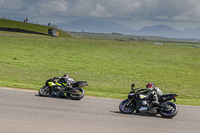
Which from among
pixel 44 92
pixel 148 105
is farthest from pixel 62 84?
pixel 148 105

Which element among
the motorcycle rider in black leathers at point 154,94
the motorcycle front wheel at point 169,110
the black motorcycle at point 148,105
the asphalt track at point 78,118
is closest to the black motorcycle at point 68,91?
the asphalt track at point 78,118

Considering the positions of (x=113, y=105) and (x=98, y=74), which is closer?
(x=113, y=105)

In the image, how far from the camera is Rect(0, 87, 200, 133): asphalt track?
10172 mm

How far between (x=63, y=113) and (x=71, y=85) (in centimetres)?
432

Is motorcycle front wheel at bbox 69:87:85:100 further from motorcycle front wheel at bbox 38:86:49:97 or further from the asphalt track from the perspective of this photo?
motorcycle front wheel at bbox 38:86:49:97

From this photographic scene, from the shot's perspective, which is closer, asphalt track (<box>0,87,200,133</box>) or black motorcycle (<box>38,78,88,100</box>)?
asphalt track (<box>0,87,200,133</box>)

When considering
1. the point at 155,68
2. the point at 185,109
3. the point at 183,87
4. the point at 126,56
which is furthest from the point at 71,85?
the point at 126,56

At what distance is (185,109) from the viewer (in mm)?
15148

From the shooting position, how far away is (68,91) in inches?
646

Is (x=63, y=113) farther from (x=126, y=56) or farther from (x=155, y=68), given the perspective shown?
Answer: (x=126, y=56)

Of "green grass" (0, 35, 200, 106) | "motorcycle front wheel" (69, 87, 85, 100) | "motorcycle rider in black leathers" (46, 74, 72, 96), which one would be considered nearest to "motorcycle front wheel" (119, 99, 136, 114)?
"motorcycle front wheel" (69, 87, 85, 100)

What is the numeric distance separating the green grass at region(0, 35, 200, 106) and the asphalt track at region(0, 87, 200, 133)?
437cm

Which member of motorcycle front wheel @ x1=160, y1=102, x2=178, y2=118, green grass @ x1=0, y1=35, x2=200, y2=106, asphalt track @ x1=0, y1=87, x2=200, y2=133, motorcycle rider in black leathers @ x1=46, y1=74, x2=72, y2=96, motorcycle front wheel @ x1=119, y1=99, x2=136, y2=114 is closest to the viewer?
asphalt track @ x1=0, y1=87, x2=200, y2=133

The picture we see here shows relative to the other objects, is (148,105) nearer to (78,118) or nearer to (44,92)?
(78,118)
